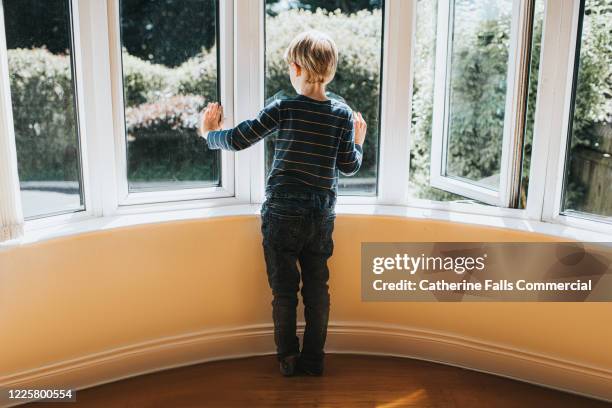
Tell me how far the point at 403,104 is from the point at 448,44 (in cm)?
35

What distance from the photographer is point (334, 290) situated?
265 centimetres

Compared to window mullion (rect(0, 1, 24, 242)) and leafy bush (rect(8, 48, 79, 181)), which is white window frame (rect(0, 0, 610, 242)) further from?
window mullion (rect(0, 1, 24, 242))

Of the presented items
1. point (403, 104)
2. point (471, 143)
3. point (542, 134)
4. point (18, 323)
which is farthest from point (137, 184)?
point (542, 134)

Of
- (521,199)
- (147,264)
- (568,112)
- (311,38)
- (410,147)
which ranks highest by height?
(311,38)

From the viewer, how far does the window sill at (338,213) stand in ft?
7.31

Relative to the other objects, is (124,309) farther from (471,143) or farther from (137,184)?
(471,143)

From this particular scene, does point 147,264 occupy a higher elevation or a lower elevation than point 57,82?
lower

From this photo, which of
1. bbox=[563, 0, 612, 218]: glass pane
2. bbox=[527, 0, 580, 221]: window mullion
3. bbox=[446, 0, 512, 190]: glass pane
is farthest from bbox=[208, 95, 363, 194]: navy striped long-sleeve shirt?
bbox=[563, 0, 612, 218]: glass pane

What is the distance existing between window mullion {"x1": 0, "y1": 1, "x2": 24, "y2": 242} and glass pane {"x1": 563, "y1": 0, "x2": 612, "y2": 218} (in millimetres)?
1990

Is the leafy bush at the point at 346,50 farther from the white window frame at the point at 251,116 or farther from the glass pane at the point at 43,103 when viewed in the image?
the glass pane at the point at 43,103

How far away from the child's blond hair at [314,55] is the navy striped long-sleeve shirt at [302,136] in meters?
0.10

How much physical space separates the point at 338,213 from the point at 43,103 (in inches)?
47.1

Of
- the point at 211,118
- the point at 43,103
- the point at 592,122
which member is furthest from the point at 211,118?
the point at 592,122

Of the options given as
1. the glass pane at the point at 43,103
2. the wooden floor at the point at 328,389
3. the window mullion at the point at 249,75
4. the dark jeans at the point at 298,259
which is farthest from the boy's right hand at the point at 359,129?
the glass pane at the point at 43,103
